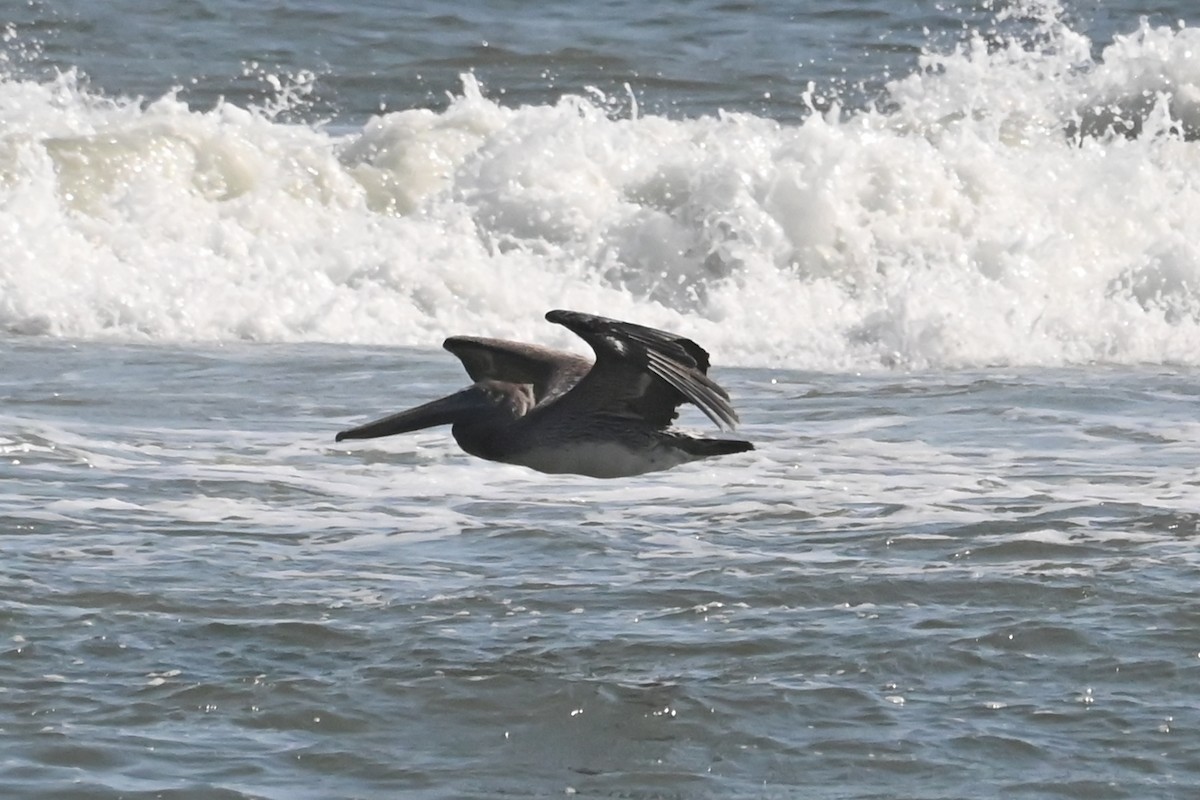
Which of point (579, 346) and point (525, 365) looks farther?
point (579, 346)

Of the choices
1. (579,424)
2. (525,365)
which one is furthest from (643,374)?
(525,365)

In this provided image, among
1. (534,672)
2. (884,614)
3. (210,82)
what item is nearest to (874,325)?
(884,614)

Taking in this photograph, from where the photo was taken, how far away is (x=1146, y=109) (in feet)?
53.0

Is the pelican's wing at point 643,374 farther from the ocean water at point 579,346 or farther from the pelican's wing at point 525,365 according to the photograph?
the ocean water at point 579,346

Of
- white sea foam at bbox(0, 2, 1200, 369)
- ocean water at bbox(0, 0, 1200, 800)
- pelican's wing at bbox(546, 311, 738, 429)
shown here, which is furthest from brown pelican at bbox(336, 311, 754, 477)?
white sea foam at bbox(0, 2, 1200, 369)

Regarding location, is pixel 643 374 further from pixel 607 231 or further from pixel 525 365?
pixel 607 231

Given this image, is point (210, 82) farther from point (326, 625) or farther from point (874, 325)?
point (326, 625)

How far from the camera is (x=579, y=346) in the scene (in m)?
10.9

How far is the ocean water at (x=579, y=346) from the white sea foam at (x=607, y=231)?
38 mm

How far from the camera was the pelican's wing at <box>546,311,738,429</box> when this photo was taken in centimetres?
595

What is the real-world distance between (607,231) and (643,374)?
623cm

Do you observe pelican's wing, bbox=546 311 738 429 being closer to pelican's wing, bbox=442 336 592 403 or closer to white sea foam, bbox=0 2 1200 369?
pelican's wing, bbox=442 336 592 403

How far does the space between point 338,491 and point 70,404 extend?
5.92 ft

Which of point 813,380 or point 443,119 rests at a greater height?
point 443,119
